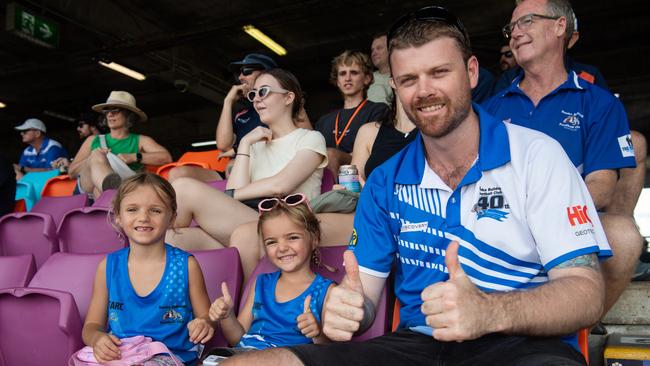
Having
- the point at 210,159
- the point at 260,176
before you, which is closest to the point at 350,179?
the point at 260,176

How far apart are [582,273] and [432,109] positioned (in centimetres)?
56

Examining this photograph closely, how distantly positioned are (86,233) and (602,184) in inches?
106

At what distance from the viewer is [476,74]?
67.7 inches

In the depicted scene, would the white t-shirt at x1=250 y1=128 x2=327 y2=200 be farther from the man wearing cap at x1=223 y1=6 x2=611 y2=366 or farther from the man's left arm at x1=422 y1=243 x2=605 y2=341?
the man's left arm at x1=422 y1=243 x2=605 y2=341

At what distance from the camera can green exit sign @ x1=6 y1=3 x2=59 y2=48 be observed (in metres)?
9.03

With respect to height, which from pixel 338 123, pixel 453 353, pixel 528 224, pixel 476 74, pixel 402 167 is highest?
pixel 338 123

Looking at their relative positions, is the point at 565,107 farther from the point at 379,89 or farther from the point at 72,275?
the point at 379,89

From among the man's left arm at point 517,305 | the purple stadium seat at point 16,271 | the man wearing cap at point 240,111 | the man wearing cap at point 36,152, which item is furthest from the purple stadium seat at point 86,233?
the man wearing cap at point 36,152

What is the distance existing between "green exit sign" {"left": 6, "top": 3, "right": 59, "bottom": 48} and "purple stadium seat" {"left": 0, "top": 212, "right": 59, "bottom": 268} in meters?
6.60

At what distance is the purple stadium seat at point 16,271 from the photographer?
2762 mm

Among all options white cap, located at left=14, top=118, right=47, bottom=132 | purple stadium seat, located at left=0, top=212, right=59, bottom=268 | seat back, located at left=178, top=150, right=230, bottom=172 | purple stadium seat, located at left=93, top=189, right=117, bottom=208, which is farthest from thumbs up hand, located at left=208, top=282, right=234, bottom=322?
white cap, located at left=14, top=118, right=47, bottom=132

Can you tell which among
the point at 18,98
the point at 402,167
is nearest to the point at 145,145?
the point at 402,167

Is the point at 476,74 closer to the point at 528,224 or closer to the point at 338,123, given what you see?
the point at 528,224

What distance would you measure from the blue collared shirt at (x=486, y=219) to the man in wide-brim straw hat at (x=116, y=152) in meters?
3.11
